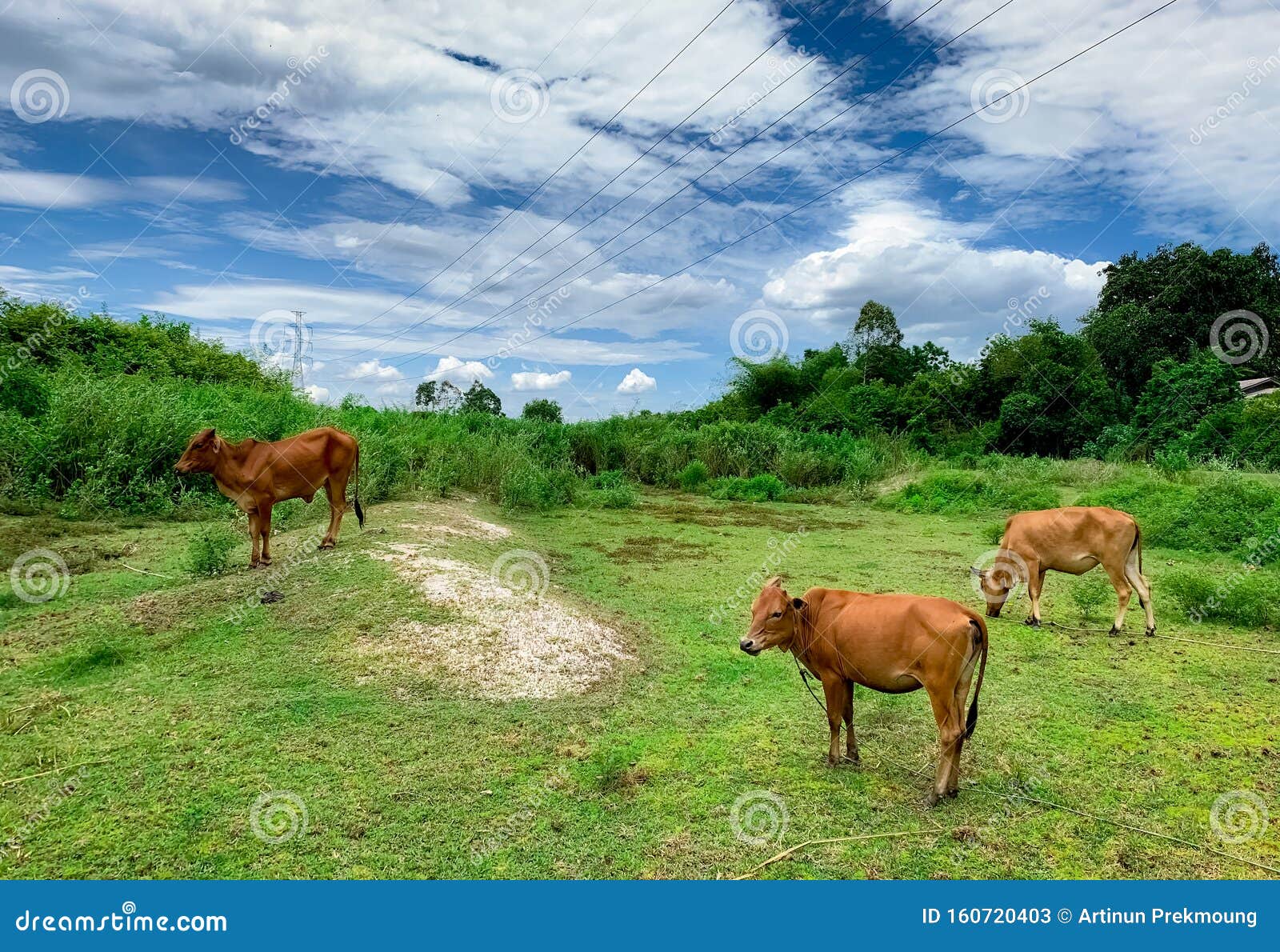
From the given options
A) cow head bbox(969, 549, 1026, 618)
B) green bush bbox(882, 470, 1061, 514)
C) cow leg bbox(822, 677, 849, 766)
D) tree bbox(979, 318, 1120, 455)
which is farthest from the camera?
tree bbox(979, 318, 1120, 455)

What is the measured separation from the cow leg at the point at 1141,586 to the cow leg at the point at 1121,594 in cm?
4

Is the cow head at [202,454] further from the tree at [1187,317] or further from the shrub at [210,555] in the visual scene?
the tree at [1187,317]

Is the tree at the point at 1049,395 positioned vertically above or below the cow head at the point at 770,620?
above

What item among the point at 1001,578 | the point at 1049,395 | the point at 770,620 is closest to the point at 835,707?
the point at 770,620

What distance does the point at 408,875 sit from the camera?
318cm

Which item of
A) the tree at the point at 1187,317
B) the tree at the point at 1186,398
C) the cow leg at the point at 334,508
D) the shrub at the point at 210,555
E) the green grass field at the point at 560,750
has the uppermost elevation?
the tree at the point at 1187,317

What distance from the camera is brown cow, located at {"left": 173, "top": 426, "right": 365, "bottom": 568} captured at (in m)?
6.78

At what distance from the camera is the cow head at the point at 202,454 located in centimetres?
669

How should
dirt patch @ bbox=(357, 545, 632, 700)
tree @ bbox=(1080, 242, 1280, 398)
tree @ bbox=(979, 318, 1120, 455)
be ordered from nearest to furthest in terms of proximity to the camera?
dirt patch @ bbox=(357, 545, 632, 700) < tree @ bbox=(979, 318, 1120, 455) < tree @ bbox=(1080, 242, 1280, 398)

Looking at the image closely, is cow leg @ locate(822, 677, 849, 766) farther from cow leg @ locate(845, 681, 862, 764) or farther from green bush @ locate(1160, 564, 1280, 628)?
green bush @ locate(1160, 564, 1280, 628)

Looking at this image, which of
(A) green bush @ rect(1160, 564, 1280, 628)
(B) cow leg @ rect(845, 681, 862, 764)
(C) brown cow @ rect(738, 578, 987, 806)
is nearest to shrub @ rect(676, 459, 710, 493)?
(A) green bush @ rect(1160, 564, 1280, 628)

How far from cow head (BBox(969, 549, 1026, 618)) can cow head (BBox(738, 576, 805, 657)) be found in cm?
406

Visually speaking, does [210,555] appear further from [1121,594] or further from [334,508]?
[1121,594]

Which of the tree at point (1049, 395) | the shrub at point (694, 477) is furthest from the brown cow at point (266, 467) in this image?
the tree at point (1049, 395)
